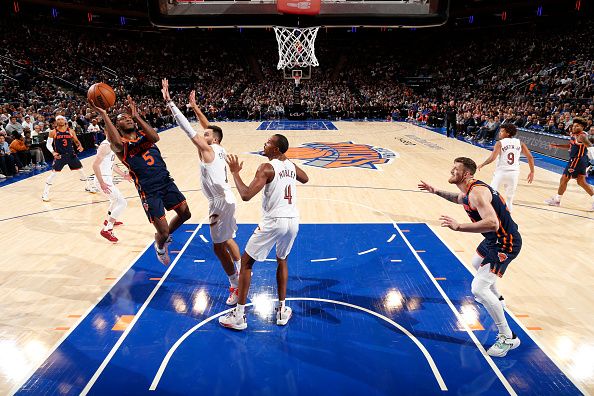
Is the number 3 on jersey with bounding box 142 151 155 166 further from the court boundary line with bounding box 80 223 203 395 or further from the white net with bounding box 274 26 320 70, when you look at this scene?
the white net with bounding box 274 26 320 70

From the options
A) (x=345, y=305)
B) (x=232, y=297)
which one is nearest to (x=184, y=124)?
(x=232, y=297)

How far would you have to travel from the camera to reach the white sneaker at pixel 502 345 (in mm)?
4105

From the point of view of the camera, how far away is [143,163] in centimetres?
→ 532

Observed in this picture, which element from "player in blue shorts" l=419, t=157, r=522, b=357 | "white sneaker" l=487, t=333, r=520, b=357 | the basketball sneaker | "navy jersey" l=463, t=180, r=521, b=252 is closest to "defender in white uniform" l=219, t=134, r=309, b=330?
"player in blue shorts" l=419, t=157, r=522, b=357

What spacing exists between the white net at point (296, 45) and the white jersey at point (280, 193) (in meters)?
9.38

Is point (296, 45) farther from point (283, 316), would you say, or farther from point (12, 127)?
point (283, 316)

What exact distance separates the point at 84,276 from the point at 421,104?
91.0 feet

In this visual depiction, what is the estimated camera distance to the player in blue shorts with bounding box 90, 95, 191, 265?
516 centimetres

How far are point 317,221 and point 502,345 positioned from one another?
4.39 metres

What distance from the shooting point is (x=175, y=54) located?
125 ft

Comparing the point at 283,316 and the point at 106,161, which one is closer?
the point at 283,316

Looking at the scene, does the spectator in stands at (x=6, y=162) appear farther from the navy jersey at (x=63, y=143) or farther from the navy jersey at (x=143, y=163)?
the navy jersey at (x=143, y=163)

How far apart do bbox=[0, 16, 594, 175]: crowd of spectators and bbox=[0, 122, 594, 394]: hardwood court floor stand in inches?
234

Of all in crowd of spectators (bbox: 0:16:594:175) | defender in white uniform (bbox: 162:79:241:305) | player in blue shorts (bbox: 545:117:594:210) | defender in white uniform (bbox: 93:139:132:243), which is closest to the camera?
defender in white uniform (bbox: 162:79:241:305)
